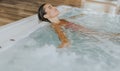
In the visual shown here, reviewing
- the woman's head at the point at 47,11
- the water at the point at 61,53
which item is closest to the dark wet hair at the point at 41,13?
the woman's head at the point at 47,11

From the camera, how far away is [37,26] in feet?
7.55

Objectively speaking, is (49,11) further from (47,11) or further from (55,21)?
(55,21)

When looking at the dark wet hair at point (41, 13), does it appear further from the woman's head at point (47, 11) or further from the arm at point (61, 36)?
the arm at point (61, 36)

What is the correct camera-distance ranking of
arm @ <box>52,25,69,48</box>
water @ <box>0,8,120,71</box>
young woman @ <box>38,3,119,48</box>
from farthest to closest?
young woman @ <box>38,3,119,48</box> → arm @ <box>52,25,69,48</box> → water @ <box>0,8,120,71</box>

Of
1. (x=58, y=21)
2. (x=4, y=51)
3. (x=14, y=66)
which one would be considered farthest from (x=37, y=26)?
(x=14, y=66)

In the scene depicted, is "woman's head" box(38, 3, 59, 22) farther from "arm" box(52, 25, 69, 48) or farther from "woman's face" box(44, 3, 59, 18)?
"arm" box(52, 25, 69, 48)

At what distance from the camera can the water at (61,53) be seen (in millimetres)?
1645

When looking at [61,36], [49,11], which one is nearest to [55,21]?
[49,11]

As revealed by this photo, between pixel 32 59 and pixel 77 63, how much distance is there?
14.3 inches

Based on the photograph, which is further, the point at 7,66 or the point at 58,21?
the point at 58,21

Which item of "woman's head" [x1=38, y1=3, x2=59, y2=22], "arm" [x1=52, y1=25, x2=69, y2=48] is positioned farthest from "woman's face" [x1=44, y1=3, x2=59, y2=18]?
"arm" [x1=52, y1=25, x2=69, y2=48]

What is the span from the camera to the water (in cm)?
164

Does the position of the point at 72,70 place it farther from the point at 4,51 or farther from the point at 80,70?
the point at 4,51

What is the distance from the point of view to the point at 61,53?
184cm
